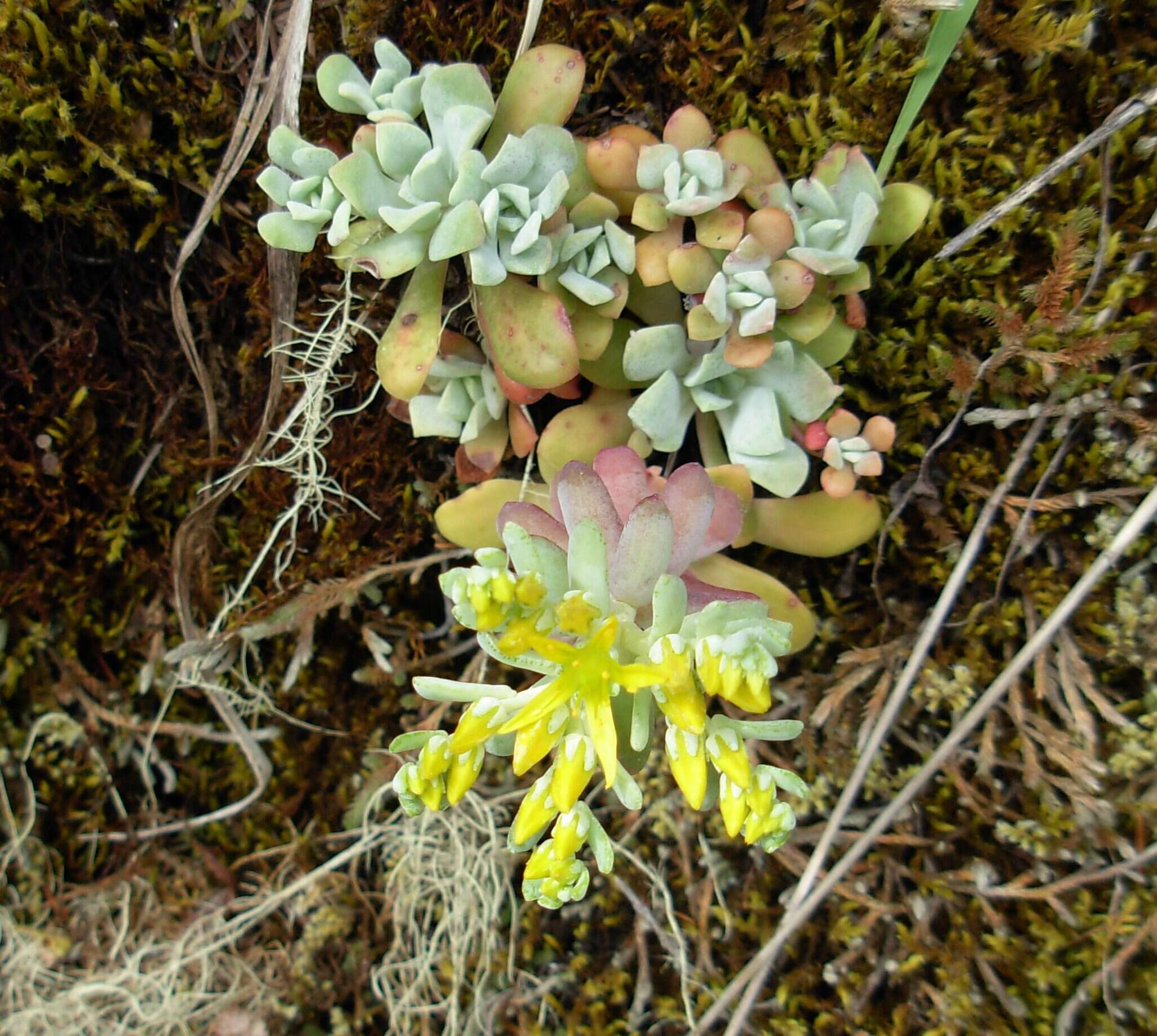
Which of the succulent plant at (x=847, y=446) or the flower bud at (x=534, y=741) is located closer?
the flower bud at (x=534, y=741)

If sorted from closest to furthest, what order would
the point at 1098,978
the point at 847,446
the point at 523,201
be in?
1. the point at 523,201
2. the point at 847,446
3. the point at 1098,978

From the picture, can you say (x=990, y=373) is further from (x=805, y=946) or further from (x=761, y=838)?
(x=805, y=946)

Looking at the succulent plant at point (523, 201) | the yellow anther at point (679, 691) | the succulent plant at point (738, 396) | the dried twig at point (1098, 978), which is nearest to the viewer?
the yellow anther at point (679, 691)

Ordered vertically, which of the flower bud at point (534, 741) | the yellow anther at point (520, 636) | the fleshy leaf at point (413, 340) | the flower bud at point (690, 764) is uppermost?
the fleshy leaf at point (413, 340)

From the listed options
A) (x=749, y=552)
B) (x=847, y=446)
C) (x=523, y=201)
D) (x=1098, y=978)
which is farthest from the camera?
(x=749, y=552)

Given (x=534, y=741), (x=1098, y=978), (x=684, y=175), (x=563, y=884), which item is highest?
(x=684, y=175)

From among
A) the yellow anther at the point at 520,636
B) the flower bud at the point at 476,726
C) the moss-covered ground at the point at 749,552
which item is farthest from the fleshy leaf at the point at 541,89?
the flower bud at the point at 476,726

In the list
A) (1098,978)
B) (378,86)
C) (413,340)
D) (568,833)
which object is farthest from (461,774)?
(1098,978)

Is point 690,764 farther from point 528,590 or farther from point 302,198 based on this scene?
point 302,198

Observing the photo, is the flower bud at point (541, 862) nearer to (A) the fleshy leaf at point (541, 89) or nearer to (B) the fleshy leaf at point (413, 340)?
(B) the fleshy leaf at point (413, 340)
